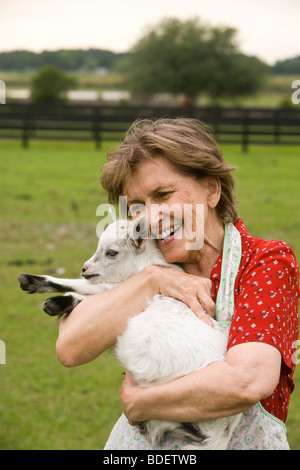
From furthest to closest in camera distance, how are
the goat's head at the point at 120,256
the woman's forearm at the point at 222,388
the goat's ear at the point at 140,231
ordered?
the goat's head at the point at 120,256 → the goat's ear at the point at 140,231 → the woman's forearm at the point at 222,388

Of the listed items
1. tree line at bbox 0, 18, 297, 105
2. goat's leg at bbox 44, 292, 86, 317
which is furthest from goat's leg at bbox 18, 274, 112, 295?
tree line at bbox 0, 18, 297, 105

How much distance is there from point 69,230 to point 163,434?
755 cm

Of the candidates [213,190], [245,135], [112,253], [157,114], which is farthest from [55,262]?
[245,135]

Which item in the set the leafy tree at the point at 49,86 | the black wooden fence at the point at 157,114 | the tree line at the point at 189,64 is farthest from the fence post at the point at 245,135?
the tree line at the point at 189,64

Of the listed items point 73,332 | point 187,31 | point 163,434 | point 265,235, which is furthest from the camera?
point 187,31

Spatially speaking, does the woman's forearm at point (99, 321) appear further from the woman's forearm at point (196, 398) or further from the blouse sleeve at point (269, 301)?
the blouse sleeve at point (269, 301)

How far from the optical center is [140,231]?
2.47 meters

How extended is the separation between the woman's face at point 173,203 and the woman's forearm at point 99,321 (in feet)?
0.61

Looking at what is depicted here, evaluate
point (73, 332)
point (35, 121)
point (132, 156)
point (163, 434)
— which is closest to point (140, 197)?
point (132, 156)

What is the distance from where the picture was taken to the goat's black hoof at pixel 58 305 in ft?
7.68

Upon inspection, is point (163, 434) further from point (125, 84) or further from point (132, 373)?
point (125, 84)

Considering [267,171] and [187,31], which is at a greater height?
[187,31]

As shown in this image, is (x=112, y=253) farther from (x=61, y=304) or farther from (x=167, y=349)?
(x=167, y=349)

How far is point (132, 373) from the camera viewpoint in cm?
205
